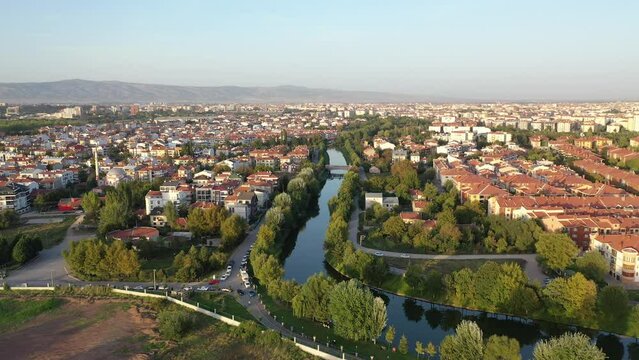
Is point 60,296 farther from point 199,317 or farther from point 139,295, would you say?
point 199,317

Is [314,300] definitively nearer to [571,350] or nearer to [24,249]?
[571,350]

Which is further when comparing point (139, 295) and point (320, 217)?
point (320, 217)

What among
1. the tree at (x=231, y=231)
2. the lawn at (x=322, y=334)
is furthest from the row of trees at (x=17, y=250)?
the lawn at (x=322, y=334)

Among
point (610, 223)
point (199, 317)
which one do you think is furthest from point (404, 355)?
point (610, 223)

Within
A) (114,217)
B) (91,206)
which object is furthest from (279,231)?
(91,206)

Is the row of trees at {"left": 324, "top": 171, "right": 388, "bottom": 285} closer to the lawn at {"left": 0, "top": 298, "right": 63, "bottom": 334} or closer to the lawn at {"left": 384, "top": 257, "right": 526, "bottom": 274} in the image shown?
the lawn at {"left": 384, "top": 257, "right": 526, "bottom": 274}

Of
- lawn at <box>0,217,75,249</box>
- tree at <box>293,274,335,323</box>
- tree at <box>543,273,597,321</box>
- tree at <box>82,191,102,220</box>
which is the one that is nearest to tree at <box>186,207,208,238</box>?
lawn at <box>0,217,75,249</box>

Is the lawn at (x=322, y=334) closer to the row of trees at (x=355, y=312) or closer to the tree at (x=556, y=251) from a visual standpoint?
the row of trees at (x=355, y=312)
